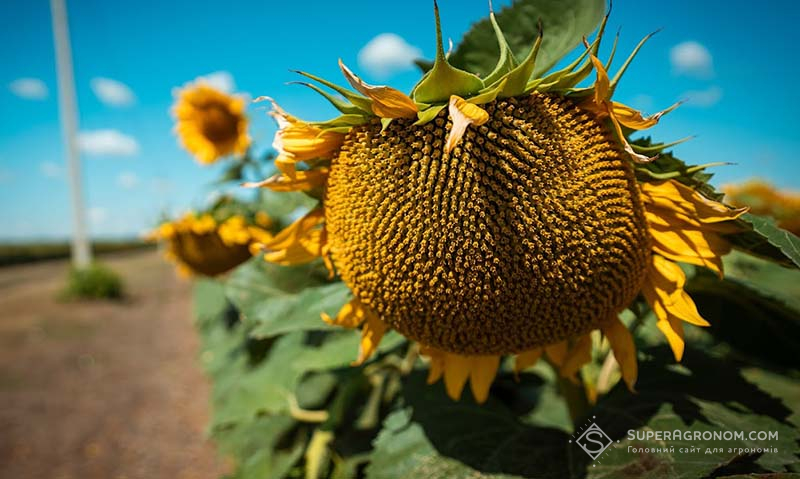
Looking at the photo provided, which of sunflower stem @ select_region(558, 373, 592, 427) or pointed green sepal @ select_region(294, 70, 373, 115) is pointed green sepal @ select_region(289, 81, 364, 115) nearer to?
pointed green sepal @ select_region(294, 70, 373, 115)

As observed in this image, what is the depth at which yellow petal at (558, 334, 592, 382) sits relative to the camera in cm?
123

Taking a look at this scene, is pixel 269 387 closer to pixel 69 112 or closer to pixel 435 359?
pixel 435 359

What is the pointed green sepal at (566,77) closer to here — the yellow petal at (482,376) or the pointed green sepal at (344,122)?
the pointed green sepal at (344,122)

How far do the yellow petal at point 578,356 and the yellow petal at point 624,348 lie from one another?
0.19 feet

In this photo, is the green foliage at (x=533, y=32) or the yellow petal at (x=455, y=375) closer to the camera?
the green foliage at (x=533, y=32)

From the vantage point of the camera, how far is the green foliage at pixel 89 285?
16.4 m

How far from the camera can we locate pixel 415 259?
972 mm

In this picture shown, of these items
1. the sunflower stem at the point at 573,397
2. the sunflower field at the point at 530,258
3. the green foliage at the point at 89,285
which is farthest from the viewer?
the green foliage at the point at 89,285

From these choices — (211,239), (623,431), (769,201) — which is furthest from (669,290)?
(769,201)

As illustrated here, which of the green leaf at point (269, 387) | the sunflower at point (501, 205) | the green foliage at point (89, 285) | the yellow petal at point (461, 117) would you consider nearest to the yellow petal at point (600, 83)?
the sunflower at point (501, 205)

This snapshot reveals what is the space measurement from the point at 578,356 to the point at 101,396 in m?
9.35

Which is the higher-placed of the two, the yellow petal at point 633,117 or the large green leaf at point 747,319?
the yellow petal at point 633,117

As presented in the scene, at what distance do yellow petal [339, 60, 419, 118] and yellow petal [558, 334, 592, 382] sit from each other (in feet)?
2.20

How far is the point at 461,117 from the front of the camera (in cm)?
87
